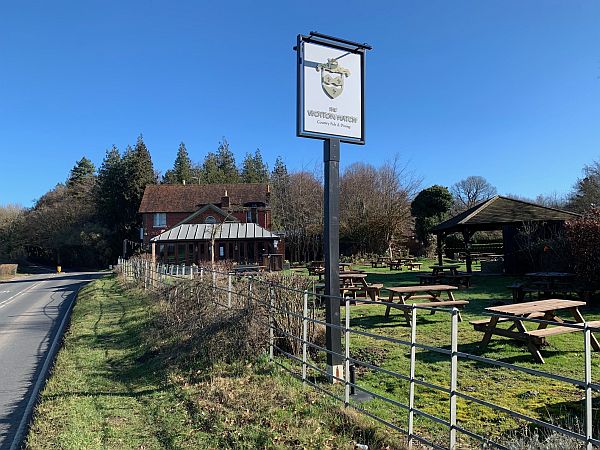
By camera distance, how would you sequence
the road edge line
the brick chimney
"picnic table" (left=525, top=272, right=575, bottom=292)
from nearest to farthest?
the road edge line → "picnic table" (left=525, top=272, right=575, bottom=292) → the brick chimney

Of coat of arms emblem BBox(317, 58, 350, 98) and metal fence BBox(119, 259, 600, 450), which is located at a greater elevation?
coat of arms emblem BBox(317, 58, 350, 98)

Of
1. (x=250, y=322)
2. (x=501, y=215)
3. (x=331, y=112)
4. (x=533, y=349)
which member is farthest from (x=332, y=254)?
(x=501, y=215)

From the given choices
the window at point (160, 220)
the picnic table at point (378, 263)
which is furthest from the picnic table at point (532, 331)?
the window at point (160, 220)

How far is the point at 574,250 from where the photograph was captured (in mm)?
13133

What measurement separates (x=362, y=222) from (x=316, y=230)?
473cm

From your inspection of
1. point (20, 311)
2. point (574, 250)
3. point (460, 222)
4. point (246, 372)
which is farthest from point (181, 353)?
point (460, 222)

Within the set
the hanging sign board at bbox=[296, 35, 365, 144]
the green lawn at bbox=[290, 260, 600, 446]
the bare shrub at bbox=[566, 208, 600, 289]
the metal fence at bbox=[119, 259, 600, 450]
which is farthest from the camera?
the bare shrub at bbox=[566, 208, 600, 289]

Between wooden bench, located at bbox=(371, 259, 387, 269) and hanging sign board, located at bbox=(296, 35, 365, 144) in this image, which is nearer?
hanging sign board, located at bbox=(296, 35, 365, 144)

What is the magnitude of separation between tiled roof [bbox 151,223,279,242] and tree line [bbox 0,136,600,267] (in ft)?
27.6

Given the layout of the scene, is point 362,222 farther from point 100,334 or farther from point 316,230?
point 100,334

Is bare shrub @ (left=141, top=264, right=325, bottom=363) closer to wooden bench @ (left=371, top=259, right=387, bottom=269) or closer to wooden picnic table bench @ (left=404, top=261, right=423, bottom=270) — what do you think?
wooden picnic table bench @ (left=404, top=261, right=423, bottom=270)

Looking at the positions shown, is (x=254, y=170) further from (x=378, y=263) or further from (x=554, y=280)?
(x=554, y=280)

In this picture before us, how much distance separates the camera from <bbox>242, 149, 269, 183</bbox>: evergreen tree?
3019 inches

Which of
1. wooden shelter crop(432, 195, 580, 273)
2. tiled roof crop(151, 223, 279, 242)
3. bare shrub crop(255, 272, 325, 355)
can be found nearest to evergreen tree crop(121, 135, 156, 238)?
tiled roof crop(151, 223, 279, 242)
